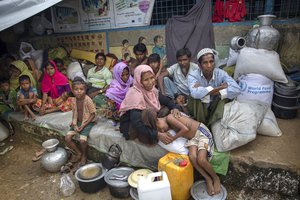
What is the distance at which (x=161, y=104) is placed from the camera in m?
3.70

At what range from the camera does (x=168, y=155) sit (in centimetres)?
307

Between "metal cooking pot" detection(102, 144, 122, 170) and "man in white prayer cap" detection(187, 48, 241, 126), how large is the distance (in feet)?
4.08

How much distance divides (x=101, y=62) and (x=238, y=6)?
3.00 meters

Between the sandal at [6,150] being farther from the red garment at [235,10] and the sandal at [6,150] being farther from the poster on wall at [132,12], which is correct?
the red garment at [235,10]

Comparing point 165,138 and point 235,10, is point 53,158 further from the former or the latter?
point 235,10

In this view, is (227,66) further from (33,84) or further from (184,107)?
(33,84)

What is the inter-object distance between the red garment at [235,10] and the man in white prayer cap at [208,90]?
67.5 inches

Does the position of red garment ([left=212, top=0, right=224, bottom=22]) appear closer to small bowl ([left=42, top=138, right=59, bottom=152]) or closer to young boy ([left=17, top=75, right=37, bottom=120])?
small bowl ([left=42, top=138, right=59, bottom=152])

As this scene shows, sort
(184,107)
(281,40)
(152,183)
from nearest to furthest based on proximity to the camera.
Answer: (152,183) < (184,107) < (281,40)

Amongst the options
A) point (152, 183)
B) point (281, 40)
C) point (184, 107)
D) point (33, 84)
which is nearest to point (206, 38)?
point (281, 40)

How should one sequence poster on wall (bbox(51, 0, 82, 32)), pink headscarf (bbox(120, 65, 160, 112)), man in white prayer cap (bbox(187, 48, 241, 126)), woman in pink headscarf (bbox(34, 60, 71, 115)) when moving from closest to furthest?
1. pink headscarf (bbox(120, 65, 160, 112))
2. man in white prayer cap (bbox(187, 48, 241, 126))
3. woman in pink headscarf (bbox(34, 60, 71, 115))
4. poster on wall (bbox(51, 0, 82, 32))

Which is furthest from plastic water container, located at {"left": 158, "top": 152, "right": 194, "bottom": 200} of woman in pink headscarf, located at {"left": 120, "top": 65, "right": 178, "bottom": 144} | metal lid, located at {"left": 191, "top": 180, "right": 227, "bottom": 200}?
woman in pink headscarf, located at {"left": 120, "top": 65, "right": 178, "bottom": 144}

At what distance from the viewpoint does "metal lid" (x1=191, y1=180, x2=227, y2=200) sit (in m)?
2.82

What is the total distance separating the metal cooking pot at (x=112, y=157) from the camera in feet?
11.7
